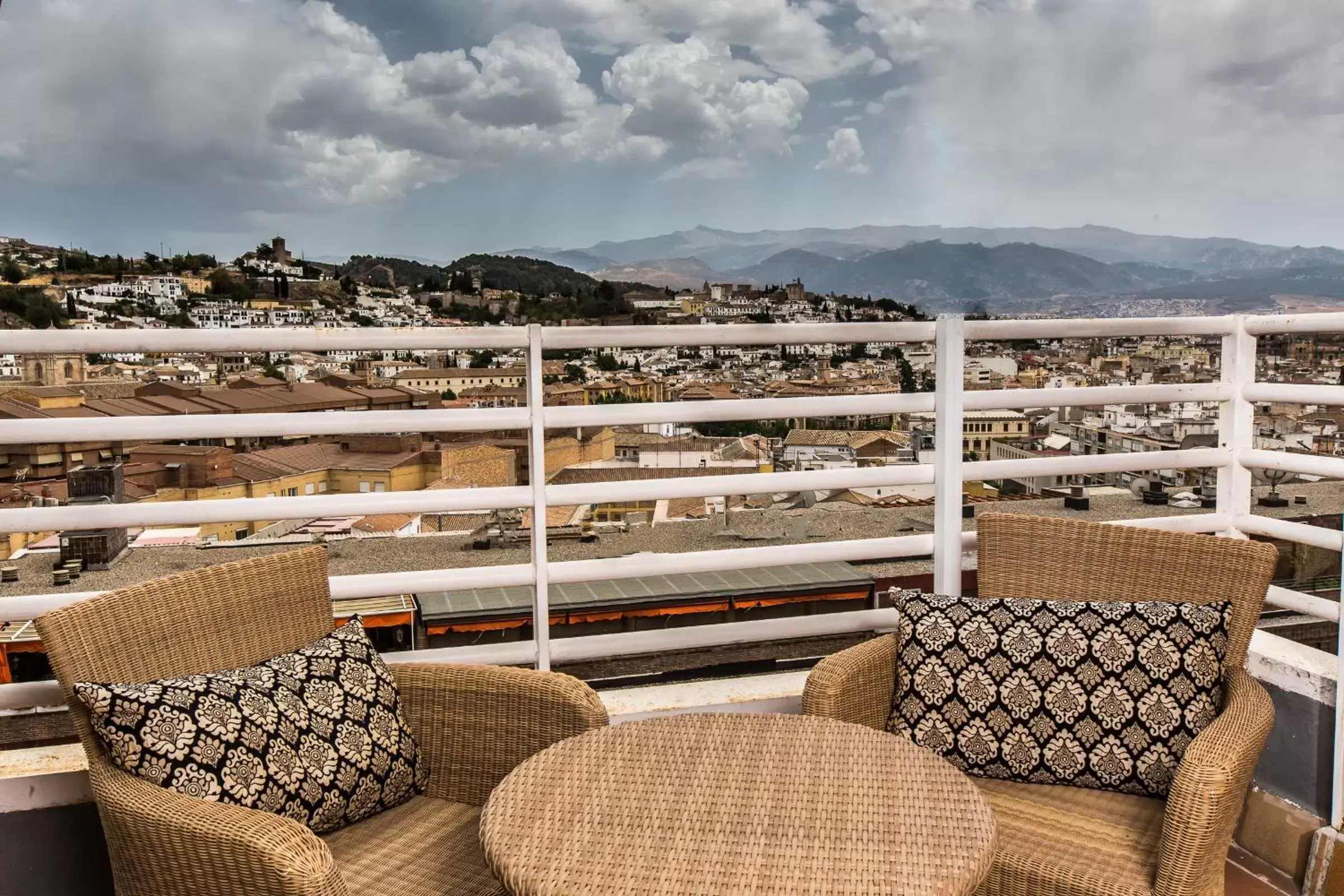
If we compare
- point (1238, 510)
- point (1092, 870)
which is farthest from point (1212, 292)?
point (1092, 870)

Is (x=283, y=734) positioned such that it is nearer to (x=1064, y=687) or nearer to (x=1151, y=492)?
(x=1064, y=687)

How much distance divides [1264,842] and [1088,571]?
0.85m

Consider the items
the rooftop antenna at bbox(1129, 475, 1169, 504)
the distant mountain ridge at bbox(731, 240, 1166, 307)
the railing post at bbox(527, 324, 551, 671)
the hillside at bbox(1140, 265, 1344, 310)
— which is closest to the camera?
the railing post at bbox(527, 324, 551, 671)

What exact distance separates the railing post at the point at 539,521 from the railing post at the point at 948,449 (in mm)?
1105

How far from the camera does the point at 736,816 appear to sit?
→ 1.39 meters

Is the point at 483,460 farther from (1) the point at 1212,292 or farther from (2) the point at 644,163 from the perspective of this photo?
(2) the point at 644,163

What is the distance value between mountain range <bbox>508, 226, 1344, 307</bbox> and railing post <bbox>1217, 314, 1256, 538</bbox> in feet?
1.57

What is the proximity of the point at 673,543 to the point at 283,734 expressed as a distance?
1.31 m

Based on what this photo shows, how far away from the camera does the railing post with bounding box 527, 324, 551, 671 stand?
2.46 metres

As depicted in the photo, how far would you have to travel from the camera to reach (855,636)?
9.34 ft

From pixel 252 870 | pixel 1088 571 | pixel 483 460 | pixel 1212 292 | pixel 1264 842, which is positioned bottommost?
pixel 1264 842

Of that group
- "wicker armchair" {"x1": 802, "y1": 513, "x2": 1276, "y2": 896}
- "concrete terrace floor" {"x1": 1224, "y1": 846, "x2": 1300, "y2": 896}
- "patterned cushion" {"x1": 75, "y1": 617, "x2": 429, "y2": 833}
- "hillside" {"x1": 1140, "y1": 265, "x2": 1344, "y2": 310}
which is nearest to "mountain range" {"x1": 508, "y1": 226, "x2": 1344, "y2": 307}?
"hillside" {"x1": 1140, "y1": 265, "x2": 1344, "y2": 310}

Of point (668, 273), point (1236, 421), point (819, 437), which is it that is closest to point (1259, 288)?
point (1236, 421)

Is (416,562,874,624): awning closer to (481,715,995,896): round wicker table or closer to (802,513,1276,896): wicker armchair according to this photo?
(802,513,1276,896): wicker armchair
